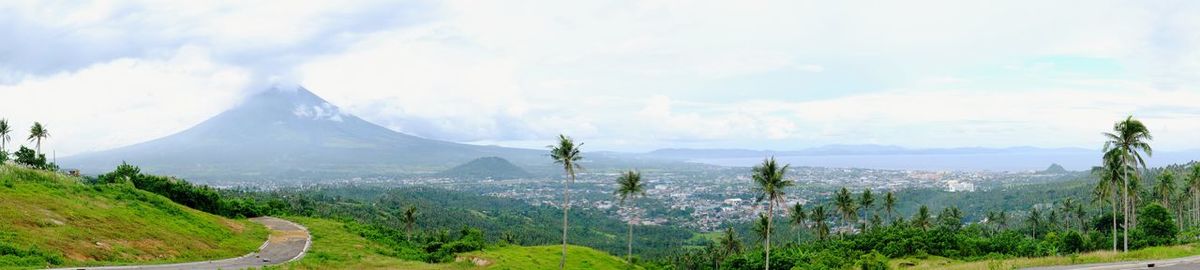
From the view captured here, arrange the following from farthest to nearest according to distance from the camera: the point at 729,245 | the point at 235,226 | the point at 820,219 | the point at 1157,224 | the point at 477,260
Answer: the point at 729,245
the point at 820,219
the point at 1157,224
the point at 235,226
the point at 477,260

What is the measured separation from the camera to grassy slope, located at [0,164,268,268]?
85.6ft

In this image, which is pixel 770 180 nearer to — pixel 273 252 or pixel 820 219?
pixel 273 252

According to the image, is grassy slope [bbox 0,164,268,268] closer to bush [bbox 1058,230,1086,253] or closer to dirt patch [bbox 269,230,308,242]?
dirt patch [bbox 269,230,308,242]

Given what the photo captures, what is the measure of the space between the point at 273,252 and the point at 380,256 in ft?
20.1

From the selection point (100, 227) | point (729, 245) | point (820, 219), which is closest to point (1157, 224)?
point (820, 219)

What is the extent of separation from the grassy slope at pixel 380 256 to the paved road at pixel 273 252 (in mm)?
851

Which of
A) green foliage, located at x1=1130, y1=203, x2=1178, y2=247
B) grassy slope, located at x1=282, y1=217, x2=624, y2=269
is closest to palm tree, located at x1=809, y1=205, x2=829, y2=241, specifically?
green foliage, located at x1=1130, y1=203, x2=1178, y2=247

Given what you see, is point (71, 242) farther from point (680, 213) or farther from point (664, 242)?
point (680, 213)

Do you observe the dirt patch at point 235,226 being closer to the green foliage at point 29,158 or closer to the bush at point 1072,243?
the green foliage at point 29,158

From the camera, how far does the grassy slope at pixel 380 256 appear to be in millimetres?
34906

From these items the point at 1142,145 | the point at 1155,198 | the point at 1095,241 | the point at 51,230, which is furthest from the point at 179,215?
the point at 1155,198

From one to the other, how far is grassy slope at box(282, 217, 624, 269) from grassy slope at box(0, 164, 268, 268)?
4.27 metres

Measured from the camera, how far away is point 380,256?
4116 centimetres

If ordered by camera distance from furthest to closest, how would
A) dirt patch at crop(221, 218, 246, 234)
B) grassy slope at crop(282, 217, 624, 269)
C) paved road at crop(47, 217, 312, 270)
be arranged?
dirt patch at crop(221, 218, 246, 234), grassy slope at crop(282, 217, 624, 269), paved road at crop(47, 217, 312, 270)
